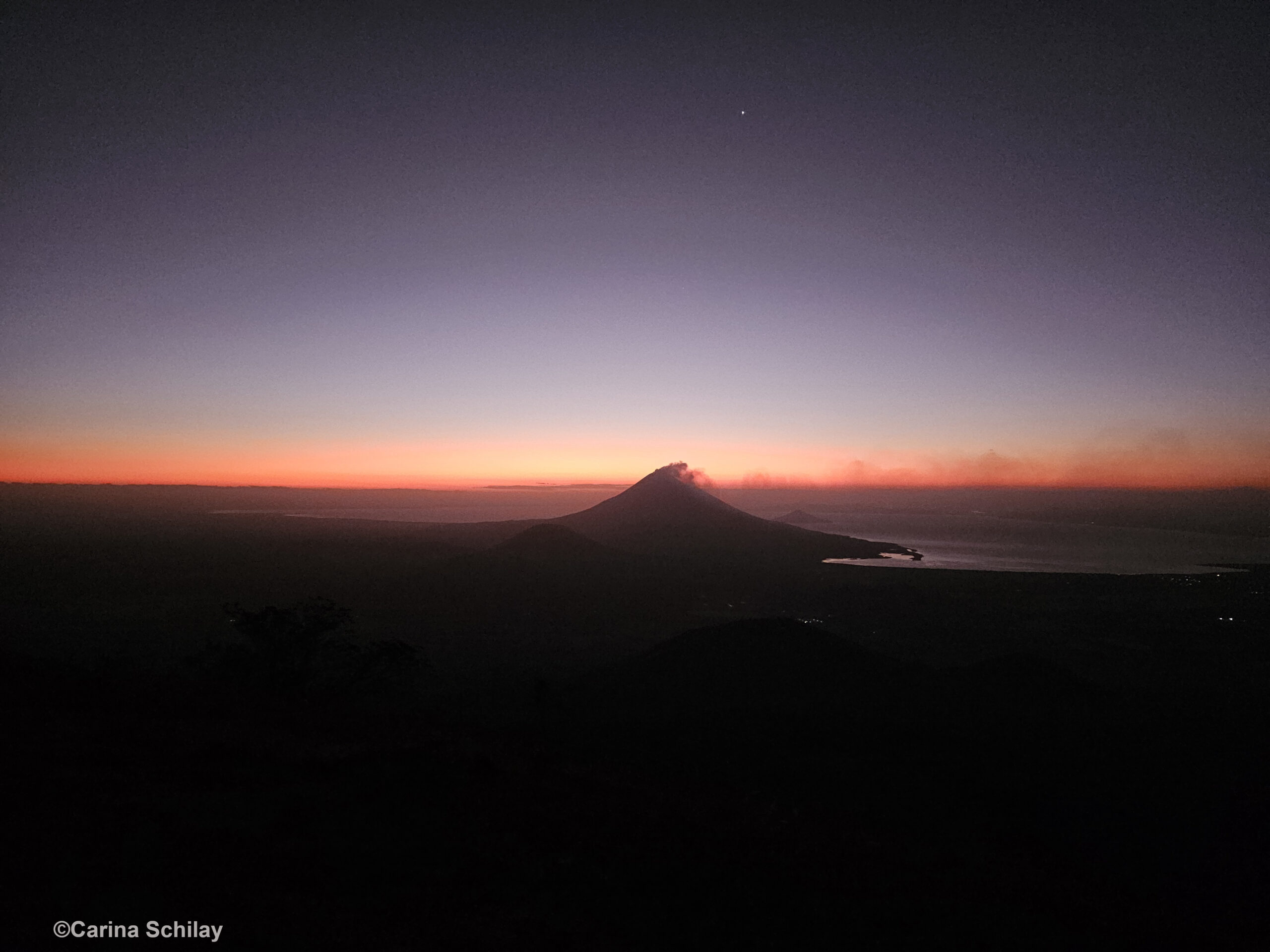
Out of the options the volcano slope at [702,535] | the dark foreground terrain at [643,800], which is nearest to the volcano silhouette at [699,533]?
the volcano slope at [702,535]

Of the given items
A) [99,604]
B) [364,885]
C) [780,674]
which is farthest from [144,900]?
[99,604]

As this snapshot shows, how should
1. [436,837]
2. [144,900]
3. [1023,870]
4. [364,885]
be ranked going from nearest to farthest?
[144,900] → [364,885] → [436,837] → [1023,870]

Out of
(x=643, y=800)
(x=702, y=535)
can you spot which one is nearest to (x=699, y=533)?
(x=702, y=535)

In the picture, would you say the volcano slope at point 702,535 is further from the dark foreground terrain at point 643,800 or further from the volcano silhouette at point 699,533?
the dark foreground terrain at point 643,800

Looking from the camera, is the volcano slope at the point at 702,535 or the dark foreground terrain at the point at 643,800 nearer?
the dark foreground terrain at the point at 643,800

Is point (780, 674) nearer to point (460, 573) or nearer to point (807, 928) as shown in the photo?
point (807, 928)

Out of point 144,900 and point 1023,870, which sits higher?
point 144,900

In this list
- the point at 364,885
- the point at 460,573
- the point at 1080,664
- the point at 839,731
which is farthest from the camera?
the point at 460,573

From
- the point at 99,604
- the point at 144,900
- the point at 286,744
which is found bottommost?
the point at 99,604

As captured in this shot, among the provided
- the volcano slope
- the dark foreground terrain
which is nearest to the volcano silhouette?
the volcano slope
